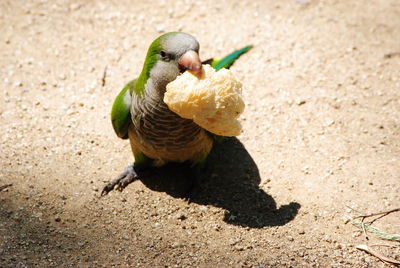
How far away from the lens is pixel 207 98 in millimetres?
2865

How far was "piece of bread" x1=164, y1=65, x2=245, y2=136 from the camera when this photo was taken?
2.85 meters

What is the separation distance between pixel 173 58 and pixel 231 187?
1.30 m

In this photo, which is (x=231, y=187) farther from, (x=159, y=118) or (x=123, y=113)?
(x=123, y=113)

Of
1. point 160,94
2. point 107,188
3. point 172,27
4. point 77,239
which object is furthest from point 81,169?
point 172,27

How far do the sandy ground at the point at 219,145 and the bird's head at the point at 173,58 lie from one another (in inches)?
42.3

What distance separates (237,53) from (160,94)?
1631 millimetres

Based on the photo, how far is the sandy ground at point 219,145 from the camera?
3.09 metres

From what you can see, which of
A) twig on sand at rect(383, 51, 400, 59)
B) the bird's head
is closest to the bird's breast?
the bird's head

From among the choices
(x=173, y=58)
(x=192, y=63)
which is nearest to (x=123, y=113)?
(x=173, y=58)

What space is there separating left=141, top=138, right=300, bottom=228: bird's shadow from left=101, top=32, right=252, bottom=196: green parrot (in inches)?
7.4

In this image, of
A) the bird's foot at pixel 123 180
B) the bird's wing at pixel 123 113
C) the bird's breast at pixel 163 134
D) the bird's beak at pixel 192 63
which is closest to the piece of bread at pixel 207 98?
the bird's beak at pixel 192 63

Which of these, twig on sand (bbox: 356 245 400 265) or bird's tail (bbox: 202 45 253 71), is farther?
bird's tail (bbox: 202 45 253 71)

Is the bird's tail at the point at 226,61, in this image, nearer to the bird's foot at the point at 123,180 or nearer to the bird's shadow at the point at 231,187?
the bird's shadow at the point at 231,187

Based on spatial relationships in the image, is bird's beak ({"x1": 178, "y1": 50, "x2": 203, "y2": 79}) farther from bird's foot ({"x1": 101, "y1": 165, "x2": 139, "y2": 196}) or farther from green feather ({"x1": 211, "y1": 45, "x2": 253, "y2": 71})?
bird's foot ({"x1": 101, "y1": 165, "x2": 139, "y2": 196})
